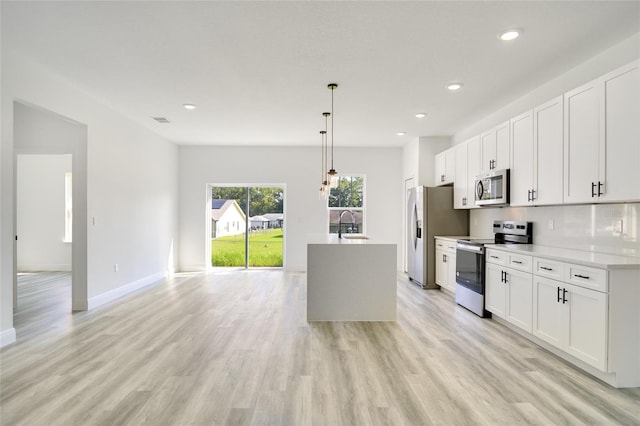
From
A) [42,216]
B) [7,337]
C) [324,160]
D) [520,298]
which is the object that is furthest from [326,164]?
[42,216]

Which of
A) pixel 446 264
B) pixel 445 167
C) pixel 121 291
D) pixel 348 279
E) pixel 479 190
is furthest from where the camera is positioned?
pixel 445 167

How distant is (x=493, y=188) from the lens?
4391 millimetres

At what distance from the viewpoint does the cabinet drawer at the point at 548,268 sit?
2881mm

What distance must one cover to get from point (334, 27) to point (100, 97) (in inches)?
135

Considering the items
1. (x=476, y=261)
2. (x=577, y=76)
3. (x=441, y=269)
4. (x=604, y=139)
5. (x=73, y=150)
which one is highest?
(x=577, y=76)

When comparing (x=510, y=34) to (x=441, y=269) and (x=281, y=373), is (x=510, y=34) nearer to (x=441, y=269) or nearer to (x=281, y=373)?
(x=281, y=373)

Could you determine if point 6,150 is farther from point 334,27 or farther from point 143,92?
point 334,27

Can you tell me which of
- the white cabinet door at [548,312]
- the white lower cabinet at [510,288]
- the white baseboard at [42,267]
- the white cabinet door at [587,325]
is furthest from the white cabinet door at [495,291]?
the white baseboard at [42,267]

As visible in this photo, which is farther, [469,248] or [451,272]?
[451,272]

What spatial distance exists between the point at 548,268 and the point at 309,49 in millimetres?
2871

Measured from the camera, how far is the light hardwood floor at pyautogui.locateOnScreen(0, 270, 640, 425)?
6.98 ft

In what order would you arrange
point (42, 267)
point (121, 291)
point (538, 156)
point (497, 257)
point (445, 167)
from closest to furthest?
point (538, 156), point (497, 257), point (121, 291), point (445, 167), point (42, 267)

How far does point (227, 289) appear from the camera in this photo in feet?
18.8

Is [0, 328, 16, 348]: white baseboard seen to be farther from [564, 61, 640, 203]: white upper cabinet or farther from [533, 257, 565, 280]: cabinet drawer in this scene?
[564, 61, 640, 203]: white upper cabinet
